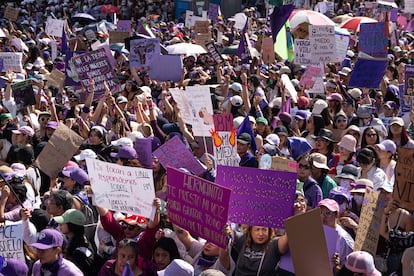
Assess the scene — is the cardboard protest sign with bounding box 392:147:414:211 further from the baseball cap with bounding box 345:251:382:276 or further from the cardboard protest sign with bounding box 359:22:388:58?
the cardboard protest sign with bounding box 359:22:388:58

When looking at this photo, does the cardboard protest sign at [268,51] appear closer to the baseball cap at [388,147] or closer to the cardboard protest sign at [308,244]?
the baseball cap at [388,147]

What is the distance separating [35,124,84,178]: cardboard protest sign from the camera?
25.6 feet

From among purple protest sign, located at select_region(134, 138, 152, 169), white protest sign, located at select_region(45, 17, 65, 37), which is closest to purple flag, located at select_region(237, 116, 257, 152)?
purple protest sign, located at select_region(134, 138, 152, 169)

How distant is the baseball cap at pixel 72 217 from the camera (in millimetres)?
6051

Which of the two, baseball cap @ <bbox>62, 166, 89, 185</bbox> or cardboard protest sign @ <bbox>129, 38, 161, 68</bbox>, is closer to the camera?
baseball cap @ <bbox>62, 166, 89, 185</bbox>

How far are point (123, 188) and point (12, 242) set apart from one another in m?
0.90

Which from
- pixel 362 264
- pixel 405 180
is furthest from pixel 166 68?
pixel 362 264

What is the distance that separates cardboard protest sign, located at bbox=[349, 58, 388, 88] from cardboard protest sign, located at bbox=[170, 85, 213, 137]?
2.92 meters

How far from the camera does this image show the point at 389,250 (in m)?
5.75

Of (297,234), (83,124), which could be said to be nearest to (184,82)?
(83,124)

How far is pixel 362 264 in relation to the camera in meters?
5.02

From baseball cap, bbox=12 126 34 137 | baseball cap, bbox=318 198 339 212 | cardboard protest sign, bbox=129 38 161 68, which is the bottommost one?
cardboard protest sign, bbox=129 38 161 68

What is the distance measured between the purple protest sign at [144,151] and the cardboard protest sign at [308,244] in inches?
120

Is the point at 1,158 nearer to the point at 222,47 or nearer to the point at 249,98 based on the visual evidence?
the point at 249,98
